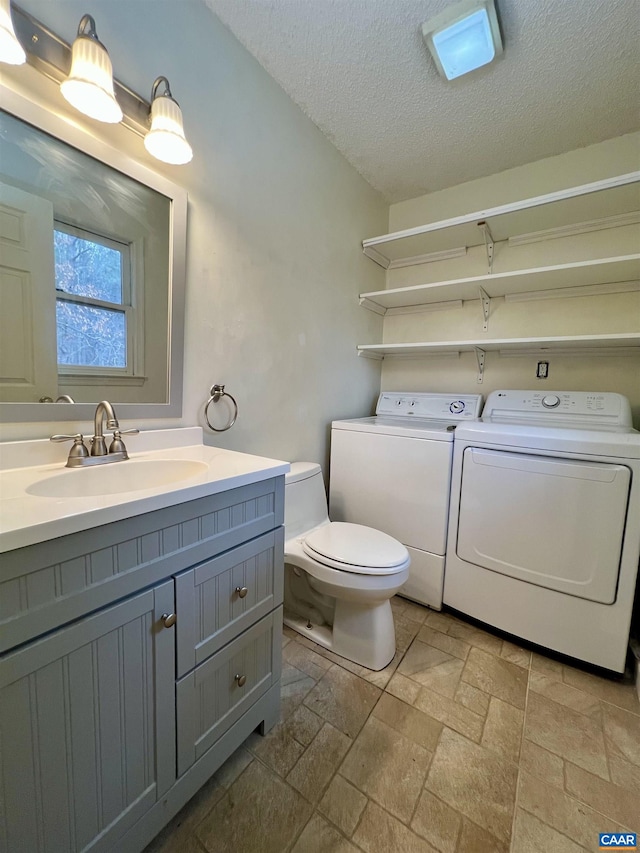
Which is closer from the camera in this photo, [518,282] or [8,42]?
[8,42]

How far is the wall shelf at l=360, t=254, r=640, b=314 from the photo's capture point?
1.56 metres

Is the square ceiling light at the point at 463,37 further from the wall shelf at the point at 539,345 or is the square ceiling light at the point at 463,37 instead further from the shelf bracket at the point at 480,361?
the shelf bracket at the point at 480,361

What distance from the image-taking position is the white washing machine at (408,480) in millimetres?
1696

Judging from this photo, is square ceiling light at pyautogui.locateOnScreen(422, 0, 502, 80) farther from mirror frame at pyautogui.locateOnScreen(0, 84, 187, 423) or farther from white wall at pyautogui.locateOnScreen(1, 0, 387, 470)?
mirror frame at pyautogui.locateOnScreen(0, 84, 187, 423)

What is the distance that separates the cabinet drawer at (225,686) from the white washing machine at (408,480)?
0.95 metres

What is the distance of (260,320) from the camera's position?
60.7 inches

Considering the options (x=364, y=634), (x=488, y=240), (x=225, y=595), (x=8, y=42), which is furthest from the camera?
(x=488, y=240)

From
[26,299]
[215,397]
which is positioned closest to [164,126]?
[26,299]

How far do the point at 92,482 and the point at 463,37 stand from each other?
2057mm

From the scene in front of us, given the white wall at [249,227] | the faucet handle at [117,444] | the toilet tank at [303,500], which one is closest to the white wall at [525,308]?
the white wall at [249,227]

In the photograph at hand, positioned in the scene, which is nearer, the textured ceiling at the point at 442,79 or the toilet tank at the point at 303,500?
the textured ceiling at the point at 442,79

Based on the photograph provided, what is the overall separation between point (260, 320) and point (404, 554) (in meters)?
1.21

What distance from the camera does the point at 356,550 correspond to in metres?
1.38

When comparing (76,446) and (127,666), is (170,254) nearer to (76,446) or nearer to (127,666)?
(76,446)
